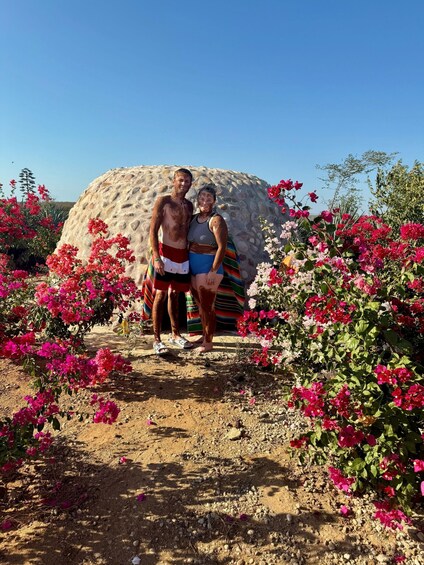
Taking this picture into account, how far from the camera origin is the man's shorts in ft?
15.1

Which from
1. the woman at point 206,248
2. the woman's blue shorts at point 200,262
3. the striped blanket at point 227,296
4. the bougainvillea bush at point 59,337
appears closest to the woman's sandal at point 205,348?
the woman at point 206,248

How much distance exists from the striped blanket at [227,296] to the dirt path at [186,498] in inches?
84.9

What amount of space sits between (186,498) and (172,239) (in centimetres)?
287

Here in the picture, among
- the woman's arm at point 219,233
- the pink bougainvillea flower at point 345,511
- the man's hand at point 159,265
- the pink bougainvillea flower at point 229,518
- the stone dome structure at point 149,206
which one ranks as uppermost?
the stone dome structure at point 149,206

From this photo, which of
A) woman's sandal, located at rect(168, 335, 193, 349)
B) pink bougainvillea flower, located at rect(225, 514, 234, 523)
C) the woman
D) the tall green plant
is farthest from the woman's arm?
the tall green plant

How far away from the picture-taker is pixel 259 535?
225 centimetres

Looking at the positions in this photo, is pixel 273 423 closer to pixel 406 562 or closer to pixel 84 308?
pixel 406 562

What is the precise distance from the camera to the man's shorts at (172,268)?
15.1ft

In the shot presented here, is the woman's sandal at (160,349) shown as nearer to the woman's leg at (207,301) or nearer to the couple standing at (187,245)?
the couple standing at (187,245)

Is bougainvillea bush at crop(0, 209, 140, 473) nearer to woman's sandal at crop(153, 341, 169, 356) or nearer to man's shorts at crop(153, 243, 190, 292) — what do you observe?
man's shorts at crop(153, 243, 190, 292)

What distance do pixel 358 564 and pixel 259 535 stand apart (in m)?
0.55

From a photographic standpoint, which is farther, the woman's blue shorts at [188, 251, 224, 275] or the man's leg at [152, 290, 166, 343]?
the man's leg at [152, 290, 166, 343]

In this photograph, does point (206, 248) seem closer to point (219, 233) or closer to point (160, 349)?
point (219, 233)

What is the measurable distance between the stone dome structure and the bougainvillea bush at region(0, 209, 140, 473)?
5.15ft
